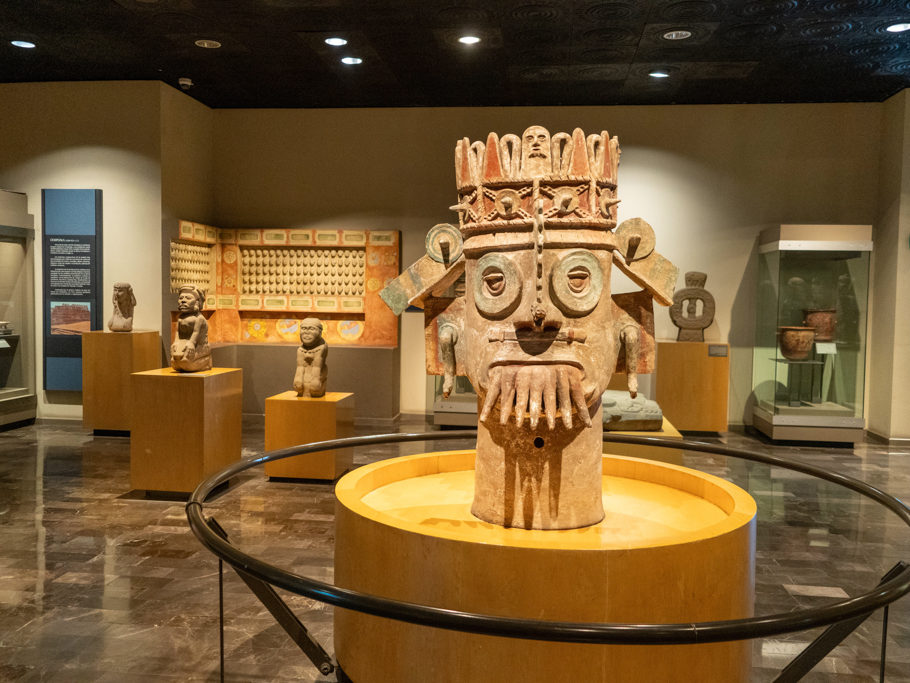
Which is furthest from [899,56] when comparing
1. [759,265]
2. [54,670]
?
[54,670]

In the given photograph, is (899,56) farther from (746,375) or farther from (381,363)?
(381,363)

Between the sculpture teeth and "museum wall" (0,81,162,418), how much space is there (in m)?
7.32

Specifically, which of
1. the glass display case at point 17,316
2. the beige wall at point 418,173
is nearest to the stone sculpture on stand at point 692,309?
the beige wall at point 418,173

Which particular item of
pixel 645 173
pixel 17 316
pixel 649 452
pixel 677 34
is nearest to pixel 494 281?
pixel 649 452

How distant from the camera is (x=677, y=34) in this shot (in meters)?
7.11

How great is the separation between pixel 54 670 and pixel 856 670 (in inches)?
147

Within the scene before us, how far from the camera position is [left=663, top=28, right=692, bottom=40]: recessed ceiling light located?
23.0 feet

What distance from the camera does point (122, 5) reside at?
6613mm

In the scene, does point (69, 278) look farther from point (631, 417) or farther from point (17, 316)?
point (631, 417)

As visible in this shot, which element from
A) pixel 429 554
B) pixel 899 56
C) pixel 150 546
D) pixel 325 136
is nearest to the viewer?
pixel 429 554

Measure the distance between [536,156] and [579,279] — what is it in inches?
19.7

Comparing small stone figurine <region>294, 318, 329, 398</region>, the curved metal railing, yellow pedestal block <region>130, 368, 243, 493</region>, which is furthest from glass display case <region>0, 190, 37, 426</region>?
the curved metal railing

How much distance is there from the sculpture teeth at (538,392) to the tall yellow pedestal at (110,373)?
22.7ft

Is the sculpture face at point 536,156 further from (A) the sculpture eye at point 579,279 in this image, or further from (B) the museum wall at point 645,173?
(B) the museum wall at point 645,173
